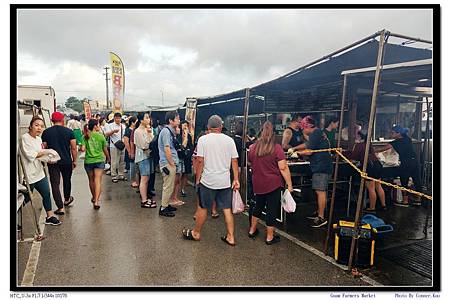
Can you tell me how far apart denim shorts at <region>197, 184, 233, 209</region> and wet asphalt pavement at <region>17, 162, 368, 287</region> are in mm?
568

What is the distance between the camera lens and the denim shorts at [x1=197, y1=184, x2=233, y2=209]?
4.30m

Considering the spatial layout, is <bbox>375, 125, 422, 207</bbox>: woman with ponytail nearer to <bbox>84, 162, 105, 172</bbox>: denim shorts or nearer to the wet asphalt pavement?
the wet asphalt pavement

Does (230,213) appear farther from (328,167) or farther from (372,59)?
(372,59)

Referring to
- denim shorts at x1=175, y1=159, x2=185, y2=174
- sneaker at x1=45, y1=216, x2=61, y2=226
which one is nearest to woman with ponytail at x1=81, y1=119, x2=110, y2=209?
sneaker at x1=45, y1=216, x2=61, y2=226

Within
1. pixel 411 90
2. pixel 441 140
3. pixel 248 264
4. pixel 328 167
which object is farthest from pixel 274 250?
pixel 411 90

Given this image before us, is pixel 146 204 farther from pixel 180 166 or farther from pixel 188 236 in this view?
pixel 188 236

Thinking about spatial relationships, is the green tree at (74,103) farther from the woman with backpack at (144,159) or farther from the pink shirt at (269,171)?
the pink shirt at (269,171)

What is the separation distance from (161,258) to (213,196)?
101 cm

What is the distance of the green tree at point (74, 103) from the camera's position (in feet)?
168

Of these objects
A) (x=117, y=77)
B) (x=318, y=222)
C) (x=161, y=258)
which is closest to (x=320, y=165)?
(x=318, y=222)

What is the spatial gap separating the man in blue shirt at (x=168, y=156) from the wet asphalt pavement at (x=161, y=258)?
31 cm

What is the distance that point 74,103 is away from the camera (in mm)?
54906

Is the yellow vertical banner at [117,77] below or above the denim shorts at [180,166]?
above

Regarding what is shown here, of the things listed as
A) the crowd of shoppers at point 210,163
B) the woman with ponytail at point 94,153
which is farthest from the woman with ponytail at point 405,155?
the woman with ponytail at point 94,153
